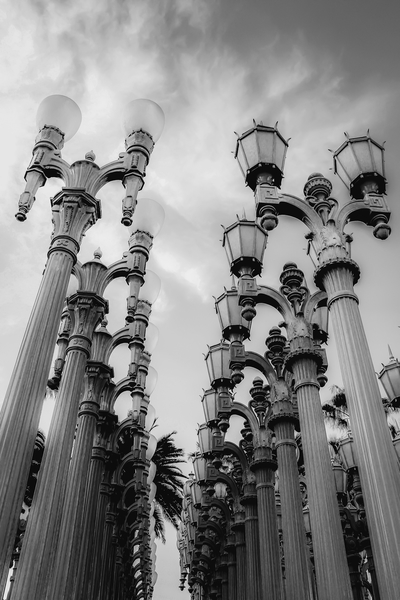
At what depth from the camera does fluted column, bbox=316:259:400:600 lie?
5.10m

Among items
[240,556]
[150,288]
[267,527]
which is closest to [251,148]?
[150,288]

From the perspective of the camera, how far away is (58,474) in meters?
8.23

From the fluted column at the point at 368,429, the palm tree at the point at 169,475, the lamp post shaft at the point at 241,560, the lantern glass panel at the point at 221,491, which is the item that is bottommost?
the fluted column at the point at 368,429

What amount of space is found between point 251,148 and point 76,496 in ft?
25.3

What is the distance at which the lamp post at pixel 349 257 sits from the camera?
5398 millimetres

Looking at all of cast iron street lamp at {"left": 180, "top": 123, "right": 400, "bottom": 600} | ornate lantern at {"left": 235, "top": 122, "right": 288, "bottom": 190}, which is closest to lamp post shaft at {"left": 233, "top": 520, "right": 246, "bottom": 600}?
cast iron street lamp at {"left": 180, "top": 123, "right": 400, "bottom": 600}

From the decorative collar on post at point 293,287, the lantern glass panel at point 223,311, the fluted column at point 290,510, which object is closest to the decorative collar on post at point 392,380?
the fluted column at point 290,510

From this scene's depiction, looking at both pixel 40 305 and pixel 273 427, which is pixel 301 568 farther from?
pixel 40 305

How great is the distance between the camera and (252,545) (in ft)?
47.4

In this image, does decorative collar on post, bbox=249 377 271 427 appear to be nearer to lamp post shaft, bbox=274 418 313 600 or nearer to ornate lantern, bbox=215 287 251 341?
lamp post shaft, bbox=274 418 313 600

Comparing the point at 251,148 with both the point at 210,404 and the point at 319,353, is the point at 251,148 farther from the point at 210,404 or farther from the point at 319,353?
the point at 210,404

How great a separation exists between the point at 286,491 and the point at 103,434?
6453mm

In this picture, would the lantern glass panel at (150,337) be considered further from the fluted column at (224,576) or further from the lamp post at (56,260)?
the fluted column at (224,576)

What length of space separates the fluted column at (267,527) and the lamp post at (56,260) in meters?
5.20
